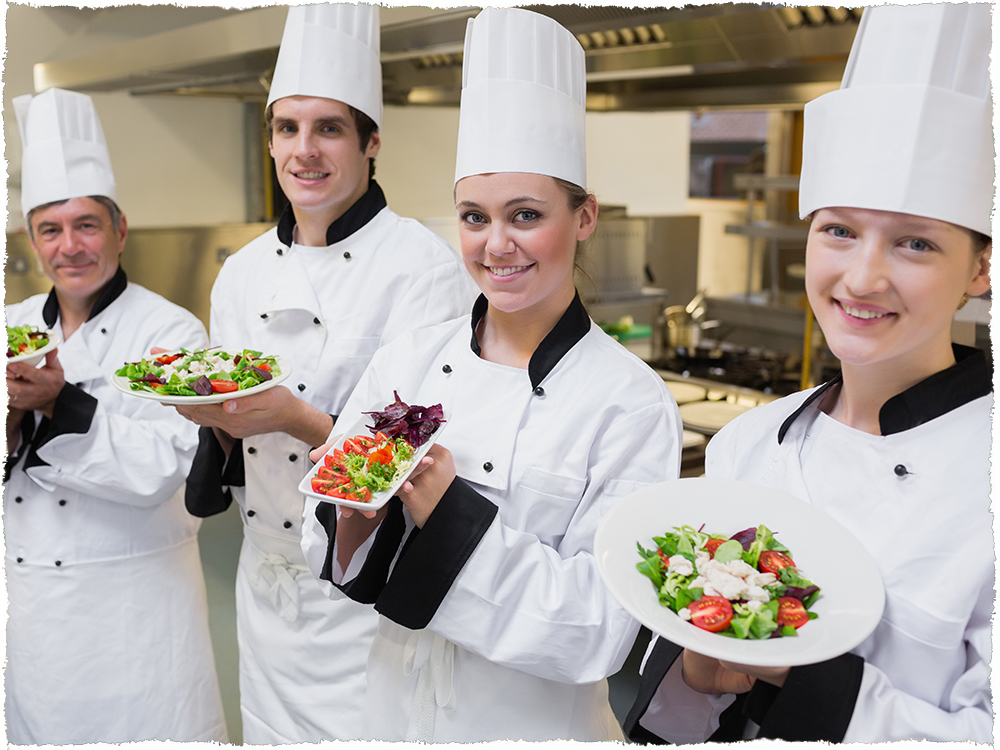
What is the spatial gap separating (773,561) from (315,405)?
1.12 meters

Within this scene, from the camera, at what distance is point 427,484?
1249mm

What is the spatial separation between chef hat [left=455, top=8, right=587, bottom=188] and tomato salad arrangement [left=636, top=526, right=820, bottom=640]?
2.04 feet

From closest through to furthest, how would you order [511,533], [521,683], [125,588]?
[511,533] → [521,683] → [125,588]

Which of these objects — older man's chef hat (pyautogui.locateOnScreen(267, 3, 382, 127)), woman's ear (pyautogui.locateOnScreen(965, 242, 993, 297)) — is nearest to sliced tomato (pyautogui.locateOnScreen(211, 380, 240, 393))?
older man's chef hat (pyautogui.locateOnScreen(267, 3, 382, 127))

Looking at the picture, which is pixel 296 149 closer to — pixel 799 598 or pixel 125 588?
pixel 125 588

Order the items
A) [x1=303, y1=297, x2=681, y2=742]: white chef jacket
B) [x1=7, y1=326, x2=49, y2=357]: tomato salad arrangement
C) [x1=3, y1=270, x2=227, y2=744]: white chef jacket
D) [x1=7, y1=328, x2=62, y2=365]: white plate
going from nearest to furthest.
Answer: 1. [x1=303, y1=297, x2=681, y2=742]: white chef jacket
2. [x1=7, y1=328, x2=62, y2=365]: white plate
3. [x1=7, y1=326, x2=49, y2=357]: tomato salad arrangement
4. [x1=3, y1=270, x2=227, y2=744]: white chef jacket

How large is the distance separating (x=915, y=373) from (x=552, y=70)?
74cm

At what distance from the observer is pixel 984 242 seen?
1.00 m

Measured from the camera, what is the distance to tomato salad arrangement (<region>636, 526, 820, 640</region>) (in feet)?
3.14

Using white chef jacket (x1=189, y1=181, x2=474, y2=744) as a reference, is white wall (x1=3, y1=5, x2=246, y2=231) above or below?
above

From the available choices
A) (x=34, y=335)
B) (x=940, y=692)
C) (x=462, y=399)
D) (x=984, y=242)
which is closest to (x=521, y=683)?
(x=462, y=399)

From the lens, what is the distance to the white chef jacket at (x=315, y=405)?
1.85 m

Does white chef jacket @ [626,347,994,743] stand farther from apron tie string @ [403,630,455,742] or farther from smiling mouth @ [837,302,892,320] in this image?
apron tie string @ [403,630,455,742]

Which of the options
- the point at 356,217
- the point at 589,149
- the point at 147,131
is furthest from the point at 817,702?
the point at 589,149
